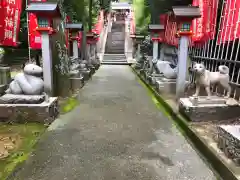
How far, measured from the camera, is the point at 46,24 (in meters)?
6.20

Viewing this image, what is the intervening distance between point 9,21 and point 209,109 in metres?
6.91

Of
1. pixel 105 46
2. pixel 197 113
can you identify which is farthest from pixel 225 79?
pixel 105 46

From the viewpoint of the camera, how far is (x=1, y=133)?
473 cm

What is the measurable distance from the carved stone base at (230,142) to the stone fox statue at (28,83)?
4042 mm

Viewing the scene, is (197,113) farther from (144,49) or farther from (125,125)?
(144,49)

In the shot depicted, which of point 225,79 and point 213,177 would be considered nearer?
point 213,177

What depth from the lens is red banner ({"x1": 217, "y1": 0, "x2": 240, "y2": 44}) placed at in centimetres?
547

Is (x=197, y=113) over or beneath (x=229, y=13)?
beneath

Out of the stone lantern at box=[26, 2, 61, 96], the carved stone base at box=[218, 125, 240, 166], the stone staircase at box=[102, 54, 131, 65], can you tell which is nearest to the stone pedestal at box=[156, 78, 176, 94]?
the stone lantern at box=[26, 2, 61, 96]

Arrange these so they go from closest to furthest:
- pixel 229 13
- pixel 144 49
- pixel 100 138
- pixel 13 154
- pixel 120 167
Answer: pixel 120 167
pixel 13 154
pixel 100 138
pixel 229 13
pixel 144 49

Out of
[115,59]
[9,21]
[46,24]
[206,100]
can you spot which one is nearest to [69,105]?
[46,24]

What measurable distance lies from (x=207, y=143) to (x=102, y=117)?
2796 mm

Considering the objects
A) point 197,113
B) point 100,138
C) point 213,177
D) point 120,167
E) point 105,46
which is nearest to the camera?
point 213,177

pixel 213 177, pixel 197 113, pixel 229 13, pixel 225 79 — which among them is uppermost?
pixel 229 13
